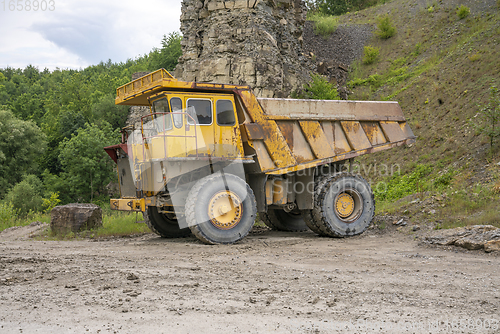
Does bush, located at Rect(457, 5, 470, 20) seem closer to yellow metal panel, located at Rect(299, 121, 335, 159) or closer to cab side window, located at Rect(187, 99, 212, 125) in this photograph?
yellow metal panel, located at Rect(299, 121, 335, 159)

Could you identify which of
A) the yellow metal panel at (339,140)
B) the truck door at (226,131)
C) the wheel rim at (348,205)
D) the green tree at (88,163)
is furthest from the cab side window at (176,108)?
the green tree at (88,163)

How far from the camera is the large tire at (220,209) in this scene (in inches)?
328

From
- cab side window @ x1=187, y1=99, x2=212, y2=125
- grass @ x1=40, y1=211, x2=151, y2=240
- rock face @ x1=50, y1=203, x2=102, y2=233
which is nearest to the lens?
cab side window @ x1=187, y1=99, x2=212, y2=125

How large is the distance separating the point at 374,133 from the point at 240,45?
1131cm

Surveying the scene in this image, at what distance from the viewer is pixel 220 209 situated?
856cm

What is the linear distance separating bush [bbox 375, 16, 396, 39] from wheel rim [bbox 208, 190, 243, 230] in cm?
2958

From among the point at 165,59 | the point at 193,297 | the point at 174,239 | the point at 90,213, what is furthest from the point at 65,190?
the point at 193,297

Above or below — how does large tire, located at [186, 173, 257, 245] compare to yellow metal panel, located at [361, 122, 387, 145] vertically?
below

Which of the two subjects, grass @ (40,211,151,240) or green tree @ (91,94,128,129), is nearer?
grass @ (40,211,151,240)

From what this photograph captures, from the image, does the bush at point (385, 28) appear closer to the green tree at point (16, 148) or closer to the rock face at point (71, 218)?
the rock face at point (71, 218)

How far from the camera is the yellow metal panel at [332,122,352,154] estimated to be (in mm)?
10273

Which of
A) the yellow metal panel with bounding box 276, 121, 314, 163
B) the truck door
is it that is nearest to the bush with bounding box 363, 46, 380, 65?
the yellow metal panel with bounding box 276, 121, 314, 163

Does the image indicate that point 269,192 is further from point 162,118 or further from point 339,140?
point 162,118

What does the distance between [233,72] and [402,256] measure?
1490cm
